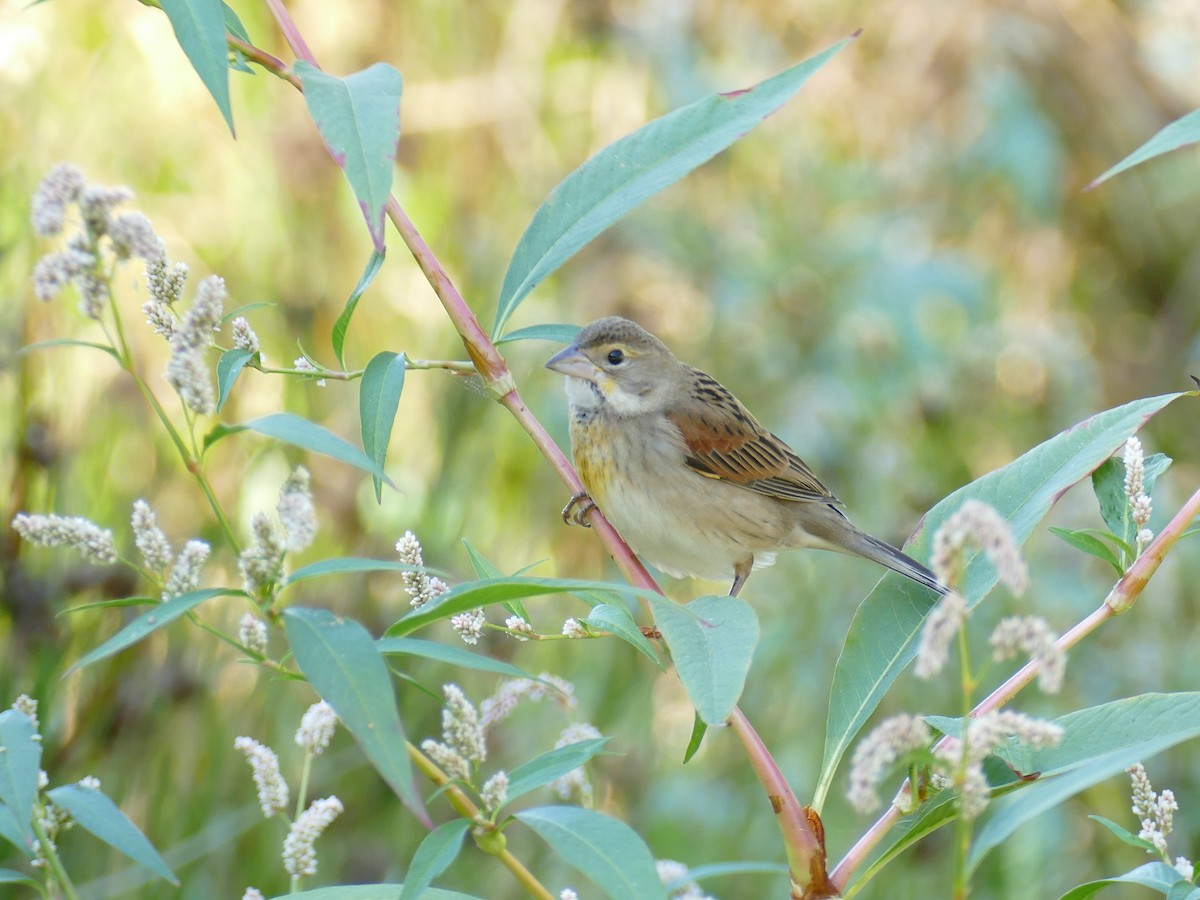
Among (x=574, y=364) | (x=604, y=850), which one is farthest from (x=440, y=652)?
(x=574, y=364)

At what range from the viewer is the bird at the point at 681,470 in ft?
9.00

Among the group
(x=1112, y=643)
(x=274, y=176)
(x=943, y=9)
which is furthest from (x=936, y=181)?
(x=274, y=176)

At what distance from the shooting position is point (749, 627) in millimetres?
1101

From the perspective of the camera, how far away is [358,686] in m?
0.90

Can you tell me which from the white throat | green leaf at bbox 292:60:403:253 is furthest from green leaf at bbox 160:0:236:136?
the white throat

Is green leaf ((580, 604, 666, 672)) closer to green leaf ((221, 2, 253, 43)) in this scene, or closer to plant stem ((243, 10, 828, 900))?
plant stem ((243, 10, 828, 900))

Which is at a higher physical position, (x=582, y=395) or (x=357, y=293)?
(x=582, y=395)

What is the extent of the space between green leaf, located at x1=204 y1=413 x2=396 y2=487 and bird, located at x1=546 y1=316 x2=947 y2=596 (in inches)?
68.4

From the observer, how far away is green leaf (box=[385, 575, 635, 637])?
965 millimetres

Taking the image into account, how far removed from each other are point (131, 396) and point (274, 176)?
180cm

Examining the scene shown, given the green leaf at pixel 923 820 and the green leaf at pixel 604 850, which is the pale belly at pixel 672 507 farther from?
the green leaf at pixel 604 850

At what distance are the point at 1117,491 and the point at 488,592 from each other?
0.71 metres

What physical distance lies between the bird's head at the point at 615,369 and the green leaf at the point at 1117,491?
145cm

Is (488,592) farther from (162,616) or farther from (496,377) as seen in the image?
(496,377)
